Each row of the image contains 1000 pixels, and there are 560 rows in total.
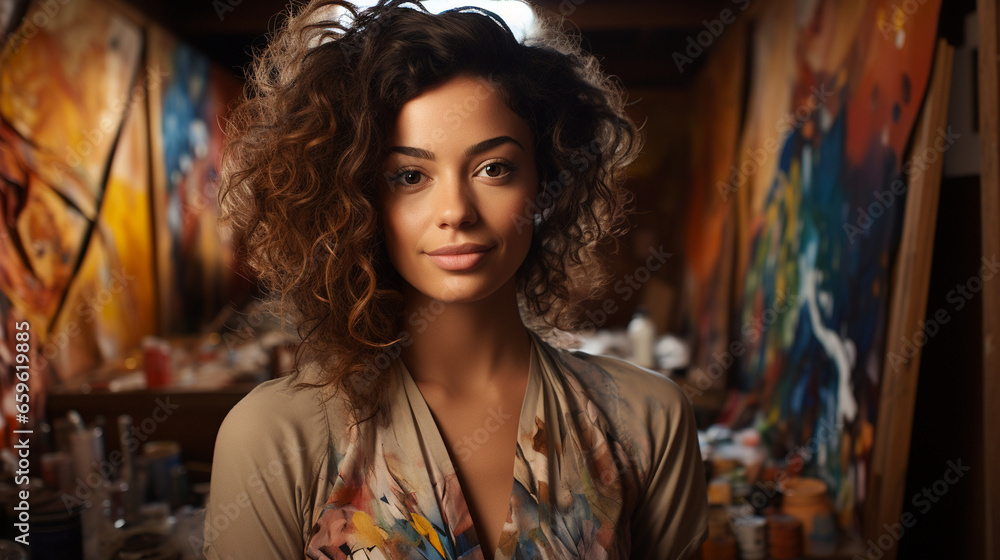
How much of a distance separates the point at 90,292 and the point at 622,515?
3227 millimetres

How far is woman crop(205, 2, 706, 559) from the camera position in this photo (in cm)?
111

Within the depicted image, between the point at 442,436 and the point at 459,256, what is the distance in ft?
1.07

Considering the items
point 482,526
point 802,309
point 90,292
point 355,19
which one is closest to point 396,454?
point 482,526

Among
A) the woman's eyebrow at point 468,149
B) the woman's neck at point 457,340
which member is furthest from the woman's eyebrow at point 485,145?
the woman's neck at point 457,340

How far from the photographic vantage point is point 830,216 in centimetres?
252
